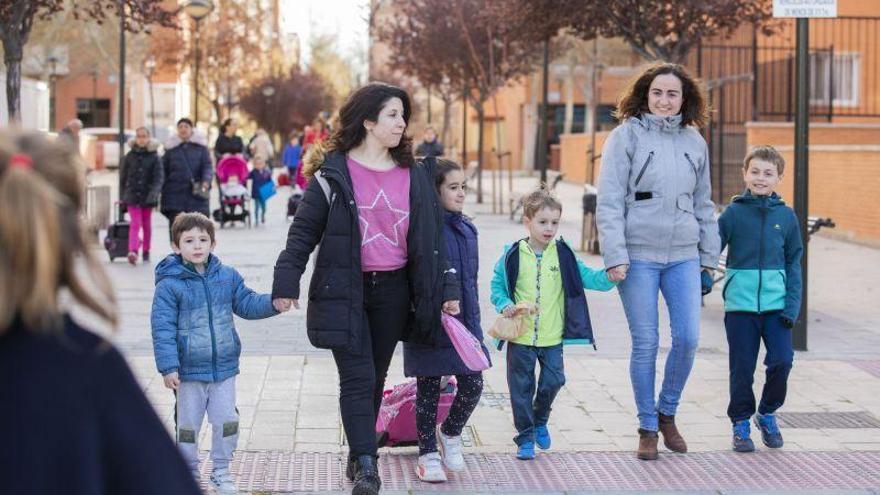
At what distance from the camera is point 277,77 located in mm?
72062

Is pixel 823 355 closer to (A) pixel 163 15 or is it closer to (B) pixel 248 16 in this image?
(A) pixel 163 15

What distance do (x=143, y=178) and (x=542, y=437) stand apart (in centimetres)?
1029

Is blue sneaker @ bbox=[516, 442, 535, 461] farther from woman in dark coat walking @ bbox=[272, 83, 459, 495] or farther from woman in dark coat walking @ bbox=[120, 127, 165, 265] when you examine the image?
woman in dark coat walking @ bbox=[120, 127, 165, 265]

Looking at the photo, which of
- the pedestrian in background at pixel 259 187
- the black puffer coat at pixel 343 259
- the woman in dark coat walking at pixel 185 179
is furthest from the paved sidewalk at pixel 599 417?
the pedestrian in background at pixel 259 187

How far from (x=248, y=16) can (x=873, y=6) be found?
1386 inches

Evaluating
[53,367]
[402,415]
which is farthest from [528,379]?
[53,367]

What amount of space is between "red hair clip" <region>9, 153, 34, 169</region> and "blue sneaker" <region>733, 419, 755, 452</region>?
5.41m

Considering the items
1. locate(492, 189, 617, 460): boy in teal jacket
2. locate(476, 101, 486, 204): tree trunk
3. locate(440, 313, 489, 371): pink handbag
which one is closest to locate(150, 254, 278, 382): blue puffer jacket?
locate(440, 313, 489, 371): pink handbag

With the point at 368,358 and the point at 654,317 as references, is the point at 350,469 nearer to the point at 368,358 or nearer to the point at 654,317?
the point at 368,358

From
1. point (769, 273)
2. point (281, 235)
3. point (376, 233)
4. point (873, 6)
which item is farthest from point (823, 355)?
point (873, 6)

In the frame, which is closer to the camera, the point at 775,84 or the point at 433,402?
the point at 433,402

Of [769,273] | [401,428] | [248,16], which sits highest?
[248,16]

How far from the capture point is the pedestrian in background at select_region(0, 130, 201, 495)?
88.3 inches

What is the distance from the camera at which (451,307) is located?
20.6 ft
